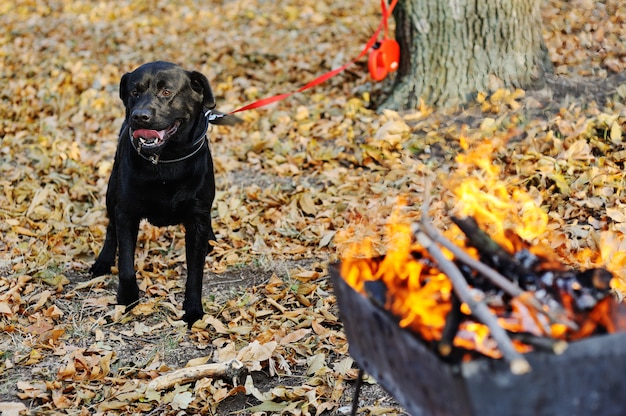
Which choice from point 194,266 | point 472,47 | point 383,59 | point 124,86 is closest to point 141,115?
point 124,86

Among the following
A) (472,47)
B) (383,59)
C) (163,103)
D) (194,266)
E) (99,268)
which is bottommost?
(99,268)

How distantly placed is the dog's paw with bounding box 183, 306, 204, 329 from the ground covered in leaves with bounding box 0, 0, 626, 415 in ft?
0.34

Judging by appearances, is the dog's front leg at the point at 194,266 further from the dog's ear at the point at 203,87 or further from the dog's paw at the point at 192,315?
the dog's ear at the point at 203,87

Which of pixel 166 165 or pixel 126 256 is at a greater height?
pixel 166 165

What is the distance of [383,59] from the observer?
6602 mm

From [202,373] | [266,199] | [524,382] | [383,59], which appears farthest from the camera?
[383,59]

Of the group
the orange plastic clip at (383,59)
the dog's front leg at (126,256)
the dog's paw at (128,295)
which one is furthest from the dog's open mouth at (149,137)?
the orange plastic clip at (383,59)

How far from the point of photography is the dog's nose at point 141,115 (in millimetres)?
4115

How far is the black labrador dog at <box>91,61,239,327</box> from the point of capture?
424cm

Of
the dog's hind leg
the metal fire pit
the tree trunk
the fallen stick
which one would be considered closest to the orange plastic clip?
the tree trunk

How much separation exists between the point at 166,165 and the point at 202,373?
1.32 meters

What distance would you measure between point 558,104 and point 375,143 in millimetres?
1590

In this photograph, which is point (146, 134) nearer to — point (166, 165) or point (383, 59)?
point (166, 165)

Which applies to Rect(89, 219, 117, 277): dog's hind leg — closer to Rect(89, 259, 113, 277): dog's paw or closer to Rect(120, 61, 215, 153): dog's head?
Rect(89, 259, 113, 277): dog's paw
